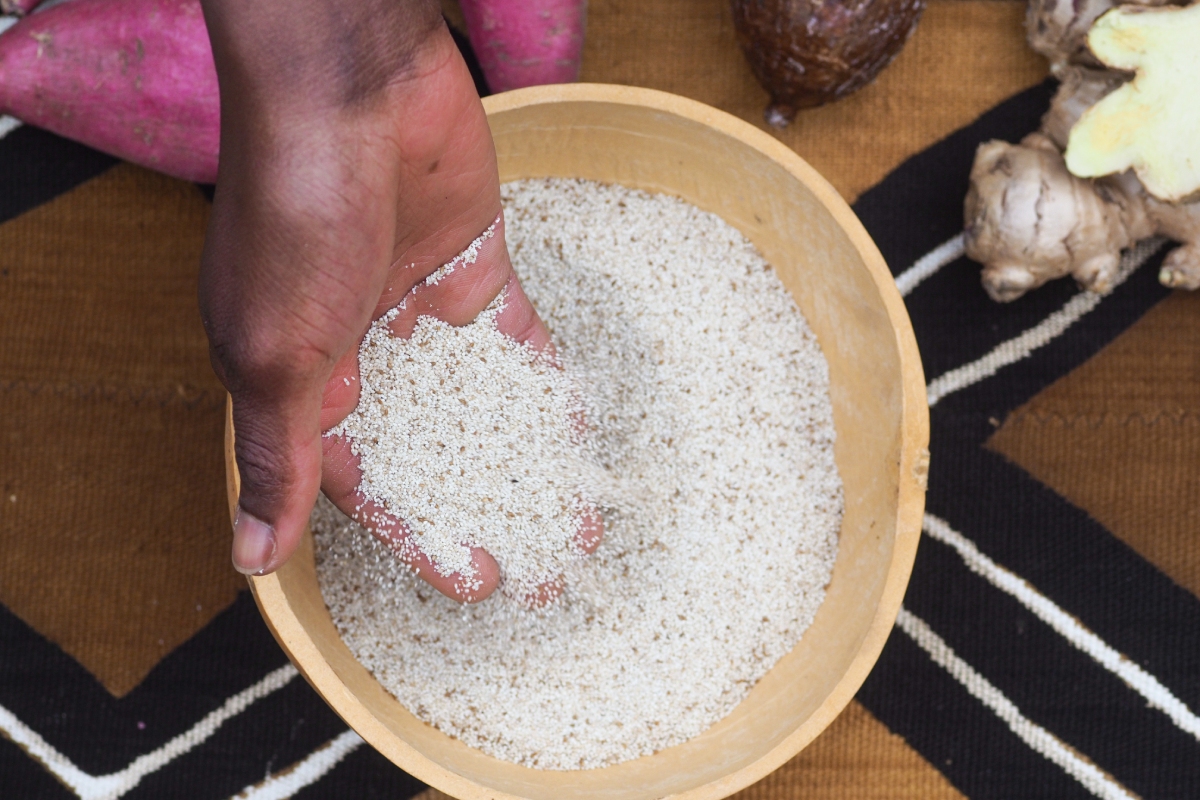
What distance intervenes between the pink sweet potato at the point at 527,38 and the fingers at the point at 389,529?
1.28 ft

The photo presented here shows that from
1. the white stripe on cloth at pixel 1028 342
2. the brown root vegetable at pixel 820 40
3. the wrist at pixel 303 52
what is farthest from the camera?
the white stripe on cloth at pixel 1028 342

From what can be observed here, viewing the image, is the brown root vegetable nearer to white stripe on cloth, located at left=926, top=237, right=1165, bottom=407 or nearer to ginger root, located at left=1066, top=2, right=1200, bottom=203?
ginger root, located at left=1066, top=2, right=1200, bottom=203

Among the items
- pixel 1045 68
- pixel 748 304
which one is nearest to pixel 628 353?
pixel 748 304

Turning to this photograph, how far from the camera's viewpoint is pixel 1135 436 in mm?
930

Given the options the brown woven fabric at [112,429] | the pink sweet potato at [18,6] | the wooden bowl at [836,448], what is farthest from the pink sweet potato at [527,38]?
the pink sweet potato at [18,6]

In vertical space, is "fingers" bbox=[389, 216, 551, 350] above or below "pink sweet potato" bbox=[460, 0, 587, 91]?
below

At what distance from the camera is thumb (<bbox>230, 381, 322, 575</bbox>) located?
56 centimetres

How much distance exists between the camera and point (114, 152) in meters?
0.90

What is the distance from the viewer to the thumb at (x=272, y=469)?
1.85 ft

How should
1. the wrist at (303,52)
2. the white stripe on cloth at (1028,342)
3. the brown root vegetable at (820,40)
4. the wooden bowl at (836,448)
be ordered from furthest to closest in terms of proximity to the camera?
1. the white stripe on cloth at (1028,342)
2. the brown root vegetable at (820,40)
3. the wooden bowl at (836,448)
4. the wrist at (303,52)

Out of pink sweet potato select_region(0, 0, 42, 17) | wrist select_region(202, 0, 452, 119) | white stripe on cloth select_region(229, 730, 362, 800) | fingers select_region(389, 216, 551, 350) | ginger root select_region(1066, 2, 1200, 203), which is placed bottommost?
white stripe on cloth select_region(229, 730, 362, 800)

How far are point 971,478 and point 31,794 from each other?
945 mm

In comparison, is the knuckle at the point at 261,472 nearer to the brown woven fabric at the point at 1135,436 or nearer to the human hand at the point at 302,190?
the human hand at the point at 302,190

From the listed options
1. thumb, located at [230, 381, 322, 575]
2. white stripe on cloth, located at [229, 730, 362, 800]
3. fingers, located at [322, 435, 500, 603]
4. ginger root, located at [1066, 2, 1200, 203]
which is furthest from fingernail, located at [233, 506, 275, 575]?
ginger root, located at [1066, 2, 1200, 203]
